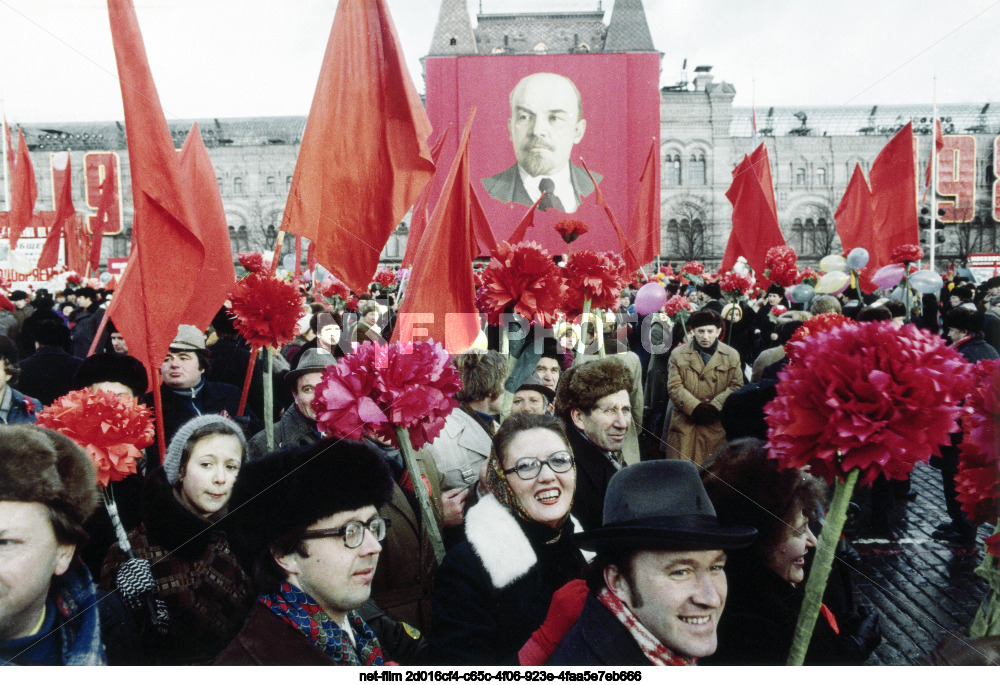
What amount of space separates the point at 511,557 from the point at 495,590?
92 mm

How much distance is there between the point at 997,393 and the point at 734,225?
412cm

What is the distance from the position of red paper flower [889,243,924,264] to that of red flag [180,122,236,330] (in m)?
3.82

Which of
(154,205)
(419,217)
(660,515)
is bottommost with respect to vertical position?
(660,515)

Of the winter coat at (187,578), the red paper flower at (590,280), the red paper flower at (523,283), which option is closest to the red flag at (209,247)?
the winter coat at (187,578)

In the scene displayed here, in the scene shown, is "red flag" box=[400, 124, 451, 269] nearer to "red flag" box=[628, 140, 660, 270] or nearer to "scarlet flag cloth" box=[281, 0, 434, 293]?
"scarlet flag cloth" box=[281, 0, 434, 293]

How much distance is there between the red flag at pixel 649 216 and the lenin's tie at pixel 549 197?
191 cm

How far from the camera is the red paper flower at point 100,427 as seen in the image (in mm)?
1702

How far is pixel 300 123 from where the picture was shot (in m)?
2.37

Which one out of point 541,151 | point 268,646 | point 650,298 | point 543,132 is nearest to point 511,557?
point 268,646

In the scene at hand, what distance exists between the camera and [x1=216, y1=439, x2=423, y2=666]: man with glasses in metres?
1.56

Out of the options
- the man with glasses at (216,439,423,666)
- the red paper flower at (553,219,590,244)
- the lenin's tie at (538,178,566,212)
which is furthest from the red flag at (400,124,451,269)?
the lenin's tie at (538,178,566,212)

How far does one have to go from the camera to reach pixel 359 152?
8.76 feet

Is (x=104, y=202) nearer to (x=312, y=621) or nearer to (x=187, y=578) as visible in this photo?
(x=187, y=578)

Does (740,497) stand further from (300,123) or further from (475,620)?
(300,123)
